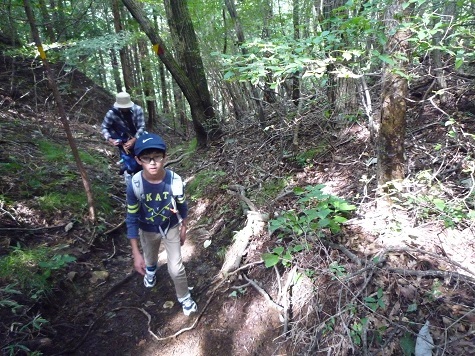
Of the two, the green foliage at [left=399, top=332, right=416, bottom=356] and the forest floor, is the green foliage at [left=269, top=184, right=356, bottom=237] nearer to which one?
the forest floor

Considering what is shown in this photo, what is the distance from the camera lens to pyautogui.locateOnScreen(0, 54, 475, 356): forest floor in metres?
2.43

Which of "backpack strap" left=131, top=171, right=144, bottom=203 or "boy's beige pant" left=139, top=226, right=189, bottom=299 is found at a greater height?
"backpack strap" left=131, top=171, right=144, bottom=203

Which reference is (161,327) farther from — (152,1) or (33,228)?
(152,1)

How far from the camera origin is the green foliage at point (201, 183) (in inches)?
236

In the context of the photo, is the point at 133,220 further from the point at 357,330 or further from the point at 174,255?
the point at 357,330

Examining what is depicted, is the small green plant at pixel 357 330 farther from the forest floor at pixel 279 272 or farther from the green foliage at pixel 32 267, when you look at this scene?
the green foliage at pixel 32 267

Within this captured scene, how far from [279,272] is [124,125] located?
345 cm

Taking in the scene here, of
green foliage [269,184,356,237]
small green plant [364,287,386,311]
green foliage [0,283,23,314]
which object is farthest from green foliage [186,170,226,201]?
small green plant [364,287,386,311]

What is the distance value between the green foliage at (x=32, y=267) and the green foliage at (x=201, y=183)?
2.61m

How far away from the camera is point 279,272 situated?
3279 millimetres

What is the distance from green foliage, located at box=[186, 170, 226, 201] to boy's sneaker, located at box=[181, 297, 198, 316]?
2668mm

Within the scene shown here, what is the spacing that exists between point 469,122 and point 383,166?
184 centimetres

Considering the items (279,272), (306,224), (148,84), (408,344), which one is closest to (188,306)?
(279,272)

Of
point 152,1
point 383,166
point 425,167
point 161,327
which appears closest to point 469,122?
point 425,167
